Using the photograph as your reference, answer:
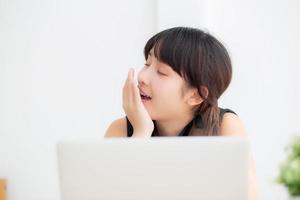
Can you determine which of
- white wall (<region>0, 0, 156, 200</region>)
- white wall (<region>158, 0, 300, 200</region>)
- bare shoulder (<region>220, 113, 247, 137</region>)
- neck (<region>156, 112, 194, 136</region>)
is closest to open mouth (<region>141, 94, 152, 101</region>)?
neck (<region>156, 112, 194, 136</region>)

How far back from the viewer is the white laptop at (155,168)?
956mm

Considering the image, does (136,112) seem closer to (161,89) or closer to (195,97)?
(161,89)

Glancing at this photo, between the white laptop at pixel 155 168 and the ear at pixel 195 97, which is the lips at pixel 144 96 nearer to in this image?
the ear at pixel 195 97

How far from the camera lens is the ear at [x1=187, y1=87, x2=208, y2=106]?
2.01 m

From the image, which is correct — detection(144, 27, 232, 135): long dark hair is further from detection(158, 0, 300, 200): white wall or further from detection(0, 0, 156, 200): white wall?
detection(0, 0, 156, 200): white wall

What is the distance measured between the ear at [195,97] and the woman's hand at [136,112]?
0.23 m

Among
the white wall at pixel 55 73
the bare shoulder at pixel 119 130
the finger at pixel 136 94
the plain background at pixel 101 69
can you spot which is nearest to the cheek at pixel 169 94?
the finger at pixel 136 94

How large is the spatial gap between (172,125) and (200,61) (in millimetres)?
273

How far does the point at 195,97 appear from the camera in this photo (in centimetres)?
203

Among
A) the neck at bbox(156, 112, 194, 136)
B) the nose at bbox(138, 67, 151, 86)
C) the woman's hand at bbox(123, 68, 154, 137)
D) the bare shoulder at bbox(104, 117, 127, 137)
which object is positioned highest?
the nose at bbox(138, 67, 151, 86)

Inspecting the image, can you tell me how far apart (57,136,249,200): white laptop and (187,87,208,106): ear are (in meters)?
1.04

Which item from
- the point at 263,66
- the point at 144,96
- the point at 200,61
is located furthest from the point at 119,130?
the point at 263,66

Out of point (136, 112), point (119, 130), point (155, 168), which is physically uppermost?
point (155, 168)

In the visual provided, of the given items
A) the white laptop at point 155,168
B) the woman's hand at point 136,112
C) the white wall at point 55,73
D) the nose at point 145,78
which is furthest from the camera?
the white wall at point 55,73
